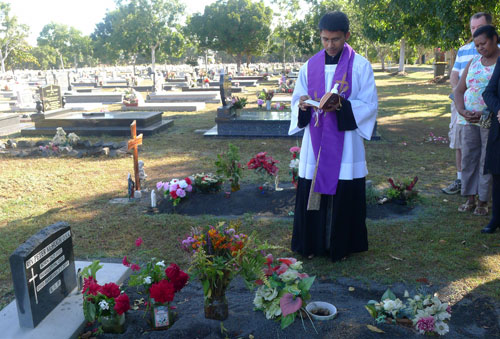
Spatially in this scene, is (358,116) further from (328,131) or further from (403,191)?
(403,191)

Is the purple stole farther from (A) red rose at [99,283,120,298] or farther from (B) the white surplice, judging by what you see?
(A) red rose at [99,283,120,298]

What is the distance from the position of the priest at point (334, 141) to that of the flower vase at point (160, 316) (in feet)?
5.31

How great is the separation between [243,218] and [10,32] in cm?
5379

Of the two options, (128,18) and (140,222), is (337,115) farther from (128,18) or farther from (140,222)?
(128,18)

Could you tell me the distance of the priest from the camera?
3930 mm

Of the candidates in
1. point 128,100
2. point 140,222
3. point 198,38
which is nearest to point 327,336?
point 140,222

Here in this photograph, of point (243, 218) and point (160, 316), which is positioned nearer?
point (160, 316)

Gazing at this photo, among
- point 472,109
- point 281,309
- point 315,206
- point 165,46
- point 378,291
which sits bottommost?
point 378,291

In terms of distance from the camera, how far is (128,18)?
4362cm

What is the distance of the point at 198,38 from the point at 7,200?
3503 cm

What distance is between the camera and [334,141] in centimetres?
398

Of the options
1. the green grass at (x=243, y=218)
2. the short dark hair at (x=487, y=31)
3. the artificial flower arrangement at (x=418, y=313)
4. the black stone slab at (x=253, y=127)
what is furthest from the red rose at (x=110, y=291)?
the black stone slab at (x=253, y=127)

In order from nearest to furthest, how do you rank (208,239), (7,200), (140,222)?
(208,239)
(140,222)
(7,200)

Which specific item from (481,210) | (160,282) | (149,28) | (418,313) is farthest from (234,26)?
(418,313)
